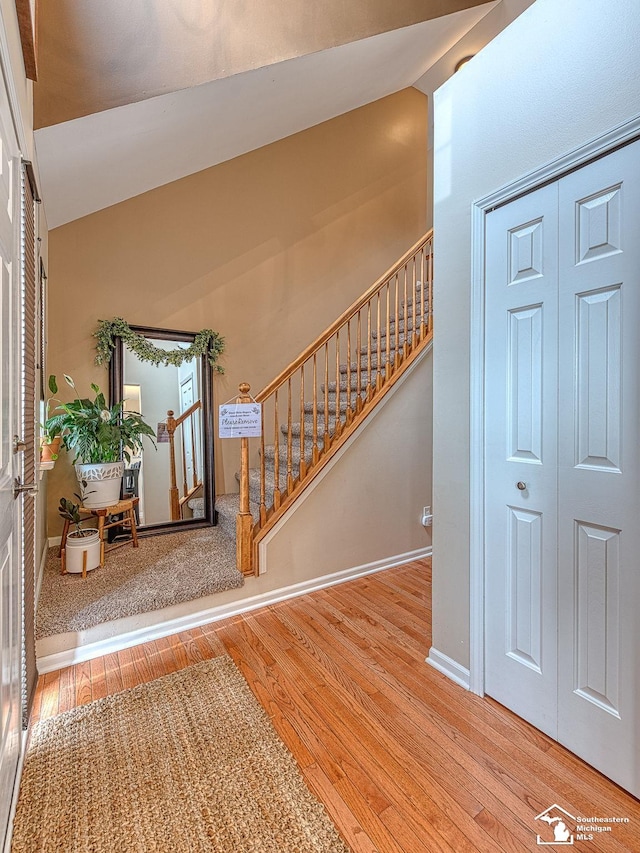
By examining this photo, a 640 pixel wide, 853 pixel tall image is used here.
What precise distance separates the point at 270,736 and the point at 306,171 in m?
4.47

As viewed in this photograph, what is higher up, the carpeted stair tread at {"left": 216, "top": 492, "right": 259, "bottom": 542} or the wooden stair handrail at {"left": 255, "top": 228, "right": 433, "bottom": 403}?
the wooden stair handrail at {"left": 255, "top": 228, "right": 433, "bottom": 403}

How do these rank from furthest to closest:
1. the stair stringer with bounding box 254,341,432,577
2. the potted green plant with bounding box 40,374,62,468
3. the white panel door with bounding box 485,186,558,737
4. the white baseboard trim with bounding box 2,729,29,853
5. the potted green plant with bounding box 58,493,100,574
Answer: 1. the stair stringer with bounding box 254,341,432,577
2. the potted green plant with bounding box 58,493,100,574
3. the potted green plant with bounding box 40,374,62,468
4. the white panel door with bounding box 485,186,558,737
5. the white baseboard trim with bounding box 2,729,29,853

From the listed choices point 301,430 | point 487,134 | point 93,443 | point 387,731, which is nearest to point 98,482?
point 93,443

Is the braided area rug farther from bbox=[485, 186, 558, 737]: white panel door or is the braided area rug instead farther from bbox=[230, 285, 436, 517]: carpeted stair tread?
bbox=[230, 285, 436, 517]: carpeted stair tread

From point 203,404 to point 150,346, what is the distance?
2.00 ft

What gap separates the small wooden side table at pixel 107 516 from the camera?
248 centimetres

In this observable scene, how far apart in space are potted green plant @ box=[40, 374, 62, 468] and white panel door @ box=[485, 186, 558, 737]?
224 centimetres

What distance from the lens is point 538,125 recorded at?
146 centimetres

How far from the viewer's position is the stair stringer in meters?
2.63

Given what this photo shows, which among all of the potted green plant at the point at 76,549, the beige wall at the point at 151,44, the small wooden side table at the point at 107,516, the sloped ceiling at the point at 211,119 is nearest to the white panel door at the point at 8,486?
the beige wall at the point at 151,44

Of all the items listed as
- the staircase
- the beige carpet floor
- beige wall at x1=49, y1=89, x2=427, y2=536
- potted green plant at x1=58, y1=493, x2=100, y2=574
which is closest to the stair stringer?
the staircase

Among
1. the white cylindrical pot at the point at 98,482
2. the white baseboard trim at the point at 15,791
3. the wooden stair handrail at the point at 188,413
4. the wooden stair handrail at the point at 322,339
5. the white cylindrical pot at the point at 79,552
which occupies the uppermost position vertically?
the wooden stair handrail at the point at 322,339

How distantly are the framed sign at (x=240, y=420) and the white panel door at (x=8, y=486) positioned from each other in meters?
1.13

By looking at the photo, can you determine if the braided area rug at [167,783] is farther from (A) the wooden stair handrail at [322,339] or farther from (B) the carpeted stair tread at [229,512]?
(A) the wooden stair handrail at [322,339]
